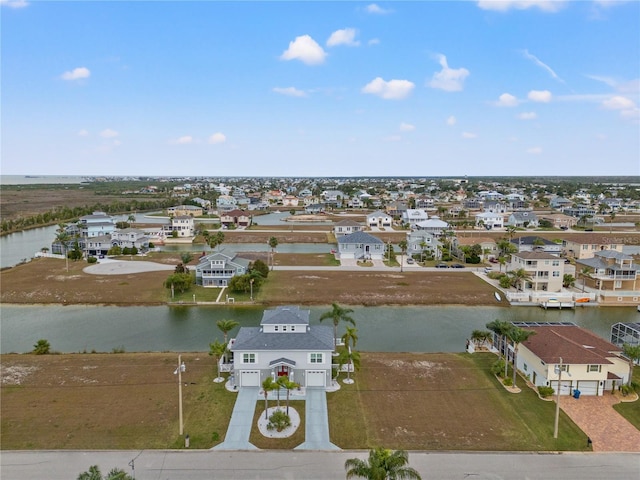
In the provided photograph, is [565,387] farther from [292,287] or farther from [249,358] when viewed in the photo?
[292,287]

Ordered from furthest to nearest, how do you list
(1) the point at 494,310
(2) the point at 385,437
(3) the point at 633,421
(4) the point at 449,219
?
1. (4) the point at 449,219
2. (1) the point at 494,310
3. (3) the point at 633,421
4. (2) the point at 385,437

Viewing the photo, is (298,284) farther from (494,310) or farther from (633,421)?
(633,421)

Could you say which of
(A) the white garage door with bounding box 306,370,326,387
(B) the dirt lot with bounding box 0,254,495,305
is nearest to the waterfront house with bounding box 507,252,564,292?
(B) the dirt lot with bounding box 0,254,495,305

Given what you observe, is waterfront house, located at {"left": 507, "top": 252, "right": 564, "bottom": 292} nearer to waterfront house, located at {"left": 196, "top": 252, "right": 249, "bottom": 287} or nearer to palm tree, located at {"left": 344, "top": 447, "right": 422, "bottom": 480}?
waterfront house, located at {"left": 196, "top": 252, "right": 249, "bottom": 287}

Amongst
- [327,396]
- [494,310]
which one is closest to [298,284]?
[494,310]

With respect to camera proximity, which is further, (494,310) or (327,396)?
(494,310)

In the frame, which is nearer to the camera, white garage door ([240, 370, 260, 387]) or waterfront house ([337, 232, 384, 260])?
white garage door ([240, 370, 260, 387])
